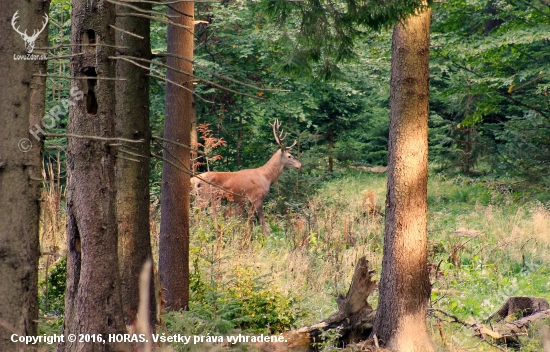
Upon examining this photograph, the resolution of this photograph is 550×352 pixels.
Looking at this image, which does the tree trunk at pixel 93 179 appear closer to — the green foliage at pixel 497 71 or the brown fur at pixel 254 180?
the brown fur at pixel 254 180

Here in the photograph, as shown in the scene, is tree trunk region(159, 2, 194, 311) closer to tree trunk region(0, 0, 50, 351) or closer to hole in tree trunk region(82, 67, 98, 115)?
hole in tree trunk region(82, 67, 98, 115)

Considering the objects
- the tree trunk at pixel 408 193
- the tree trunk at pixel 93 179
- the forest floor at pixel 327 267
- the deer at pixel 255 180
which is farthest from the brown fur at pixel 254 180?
the tree trunk at pixel 93 179

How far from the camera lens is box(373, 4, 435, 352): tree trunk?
6176 mm

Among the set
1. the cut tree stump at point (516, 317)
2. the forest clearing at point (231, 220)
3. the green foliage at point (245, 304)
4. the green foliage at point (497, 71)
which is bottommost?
the cut tree stump at point (516, 317)

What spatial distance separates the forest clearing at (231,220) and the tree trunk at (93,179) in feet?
0.03

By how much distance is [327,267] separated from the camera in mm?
9625

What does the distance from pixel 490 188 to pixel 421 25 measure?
42.1 feet

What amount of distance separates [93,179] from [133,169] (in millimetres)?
1670

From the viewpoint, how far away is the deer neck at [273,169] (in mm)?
15201

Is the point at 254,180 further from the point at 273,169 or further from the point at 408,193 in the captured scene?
the point at 408,193

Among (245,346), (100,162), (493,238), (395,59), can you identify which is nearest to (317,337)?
(245,346)

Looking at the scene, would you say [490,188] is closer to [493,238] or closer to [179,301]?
[493,238]

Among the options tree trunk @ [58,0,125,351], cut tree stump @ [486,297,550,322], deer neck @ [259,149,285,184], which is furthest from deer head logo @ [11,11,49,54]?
deer neck @ [259,149,285,184]

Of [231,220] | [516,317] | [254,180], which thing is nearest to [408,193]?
[516,317]
